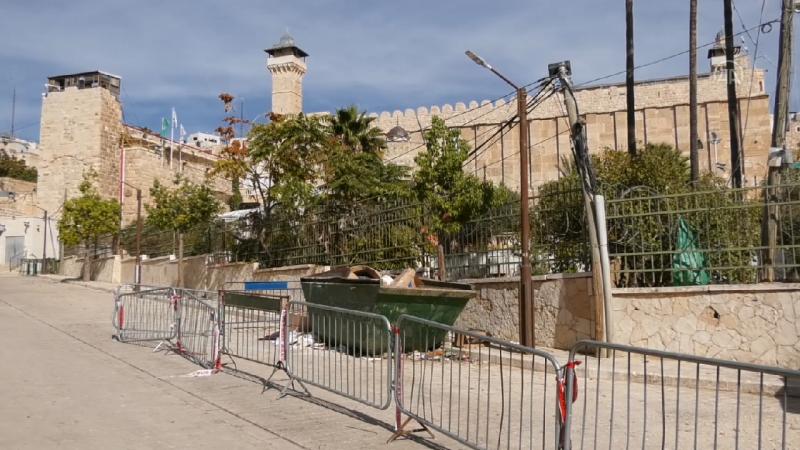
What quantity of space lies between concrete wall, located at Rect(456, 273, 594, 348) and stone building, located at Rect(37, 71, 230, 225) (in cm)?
3781

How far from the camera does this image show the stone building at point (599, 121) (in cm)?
4122

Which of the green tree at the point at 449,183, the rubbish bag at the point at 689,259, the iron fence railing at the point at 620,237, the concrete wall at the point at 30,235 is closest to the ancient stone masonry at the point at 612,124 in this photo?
the concrete wall at the point at 30,235

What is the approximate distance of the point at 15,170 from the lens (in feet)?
228

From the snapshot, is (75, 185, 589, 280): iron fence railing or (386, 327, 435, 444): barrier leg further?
(75, 185, 589, 280): iron fence railing

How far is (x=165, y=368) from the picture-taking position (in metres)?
9.15

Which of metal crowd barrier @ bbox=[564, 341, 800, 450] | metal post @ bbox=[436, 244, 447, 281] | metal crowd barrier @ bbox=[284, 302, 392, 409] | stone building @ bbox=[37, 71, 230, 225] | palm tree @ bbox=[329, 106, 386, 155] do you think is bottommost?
metal crowd barrier @ bbox=[564, 341, 800, 450]

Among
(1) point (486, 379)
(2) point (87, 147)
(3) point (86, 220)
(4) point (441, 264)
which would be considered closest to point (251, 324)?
(1) point (486, 379)

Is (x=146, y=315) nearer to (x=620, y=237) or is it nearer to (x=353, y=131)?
(x=620, y=237)

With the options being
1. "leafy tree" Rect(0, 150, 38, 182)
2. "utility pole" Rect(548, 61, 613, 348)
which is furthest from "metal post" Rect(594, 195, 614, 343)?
"leafy tree" Rect(0, 150, 38, 182)

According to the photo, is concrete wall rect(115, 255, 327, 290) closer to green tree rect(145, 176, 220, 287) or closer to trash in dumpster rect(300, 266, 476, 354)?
green tree rect(145, 176, 220, 287)

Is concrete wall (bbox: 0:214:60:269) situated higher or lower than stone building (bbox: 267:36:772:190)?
lower

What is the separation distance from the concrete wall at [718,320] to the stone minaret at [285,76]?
142 feet

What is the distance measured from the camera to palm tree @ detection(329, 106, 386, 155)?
79.3 feet

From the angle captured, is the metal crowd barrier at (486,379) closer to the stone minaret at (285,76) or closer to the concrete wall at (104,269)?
the concrete wall at (104,269)
